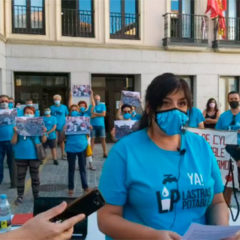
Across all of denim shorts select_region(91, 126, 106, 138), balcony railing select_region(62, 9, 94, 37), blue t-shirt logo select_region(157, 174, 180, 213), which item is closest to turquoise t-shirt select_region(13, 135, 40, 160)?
blue t-shirt logo select_region(157, 174, 180, 213)

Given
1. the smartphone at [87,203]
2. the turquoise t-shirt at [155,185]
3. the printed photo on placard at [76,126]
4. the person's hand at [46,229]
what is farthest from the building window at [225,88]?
the person's hand at [46,229]

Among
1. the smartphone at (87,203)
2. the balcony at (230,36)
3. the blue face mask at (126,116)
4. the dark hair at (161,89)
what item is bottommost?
the smartphone at (87,203)

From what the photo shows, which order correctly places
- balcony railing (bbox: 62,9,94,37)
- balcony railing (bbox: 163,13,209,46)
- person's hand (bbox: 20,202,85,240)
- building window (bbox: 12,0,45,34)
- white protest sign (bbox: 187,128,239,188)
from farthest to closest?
balcony railing (bbox: 163,13,209,46) → balcony railing (bbox: 62,9,94,37) → building window (bbox: 12,0,45,34) → white protest sign (bbox: 187,128,239,188) → person's hand (bbox: 20,202,85,240)

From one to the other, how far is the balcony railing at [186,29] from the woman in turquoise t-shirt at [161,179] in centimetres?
1326

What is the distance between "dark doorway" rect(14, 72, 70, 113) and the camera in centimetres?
1358

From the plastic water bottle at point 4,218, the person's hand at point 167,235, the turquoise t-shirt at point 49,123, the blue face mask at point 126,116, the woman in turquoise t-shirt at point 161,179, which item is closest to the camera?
the person's hand at point 167,235

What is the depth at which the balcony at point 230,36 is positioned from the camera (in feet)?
50.4

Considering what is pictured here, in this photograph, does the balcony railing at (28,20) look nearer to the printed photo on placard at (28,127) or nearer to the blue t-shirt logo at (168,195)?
the printed photo on placard at (28,127)

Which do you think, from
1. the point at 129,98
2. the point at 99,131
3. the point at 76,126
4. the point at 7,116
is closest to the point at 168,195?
the point at 76,126

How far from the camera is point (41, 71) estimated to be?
44.0 ft

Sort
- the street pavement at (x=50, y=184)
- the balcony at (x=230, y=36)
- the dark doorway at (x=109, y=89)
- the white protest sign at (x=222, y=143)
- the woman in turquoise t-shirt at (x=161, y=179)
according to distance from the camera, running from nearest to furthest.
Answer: the woman in turquoise t-shirt at (x=161, y=179) → the white protest sign at (x=222, y=143) → the street pavement at (x=50, y=184) → the dark doorway at (x=109, y=89) → the balcony at (x=230, y=36)

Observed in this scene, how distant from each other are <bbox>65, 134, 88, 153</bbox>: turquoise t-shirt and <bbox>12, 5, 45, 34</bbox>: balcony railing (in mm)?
8302

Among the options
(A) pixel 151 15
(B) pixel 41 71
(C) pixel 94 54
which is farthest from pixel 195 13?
(B) pixel 41 71

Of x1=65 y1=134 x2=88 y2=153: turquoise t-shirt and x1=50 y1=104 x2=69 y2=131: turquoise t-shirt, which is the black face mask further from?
x1=50 y1=104 x2=69 y2=131: turquoise t-shirt
